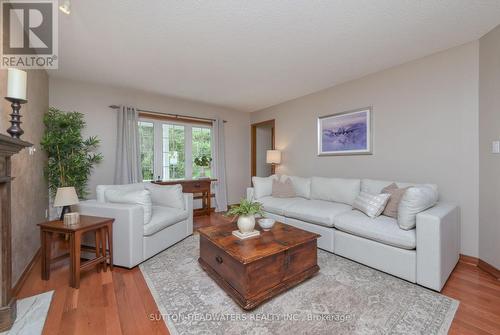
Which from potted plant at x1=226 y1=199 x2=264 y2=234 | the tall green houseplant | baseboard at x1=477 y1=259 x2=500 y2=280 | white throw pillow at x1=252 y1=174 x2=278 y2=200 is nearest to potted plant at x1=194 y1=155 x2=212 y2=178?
white throw pillow at x1=252 y1=174 x2=278 y2=200

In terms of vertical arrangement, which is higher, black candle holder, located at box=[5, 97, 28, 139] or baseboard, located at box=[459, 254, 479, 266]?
black candle holder, located at box=[5, 97, 28, 139]

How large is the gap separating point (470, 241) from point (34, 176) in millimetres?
5033

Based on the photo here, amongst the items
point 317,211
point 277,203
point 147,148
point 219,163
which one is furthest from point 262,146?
point 317,211

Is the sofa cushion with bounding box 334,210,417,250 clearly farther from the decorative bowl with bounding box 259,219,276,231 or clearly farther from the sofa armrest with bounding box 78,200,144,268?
the sofa armrest with bounding box 78,200,144,268

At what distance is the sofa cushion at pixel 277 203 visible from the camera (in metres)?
3.33

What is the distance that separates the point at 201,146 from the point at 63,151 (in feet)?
7.99

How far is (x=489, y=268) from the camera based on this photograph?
7.11 ft

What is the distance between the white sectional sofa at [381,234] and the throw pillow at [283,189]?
1.23ft

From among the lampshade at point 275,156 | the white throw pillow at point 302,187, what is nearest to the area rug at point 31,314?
the white throw pillow at point 302,187

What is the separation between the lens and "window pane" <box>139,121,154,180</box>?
422 centimetres

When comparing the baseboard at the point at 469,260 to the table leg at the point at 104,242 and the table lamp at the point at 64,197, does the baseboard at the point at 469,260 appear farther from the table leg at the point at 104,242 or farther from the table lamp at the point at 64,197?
the table lamp at the point at 64,197

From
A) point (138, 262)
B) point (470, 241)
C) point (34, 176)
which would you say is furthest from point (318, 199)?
point (34, 176)

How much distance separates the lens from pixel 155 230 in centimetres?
249

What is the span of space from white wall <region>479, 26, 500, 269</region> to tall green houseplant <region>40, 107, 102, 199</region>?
16.3 ft
